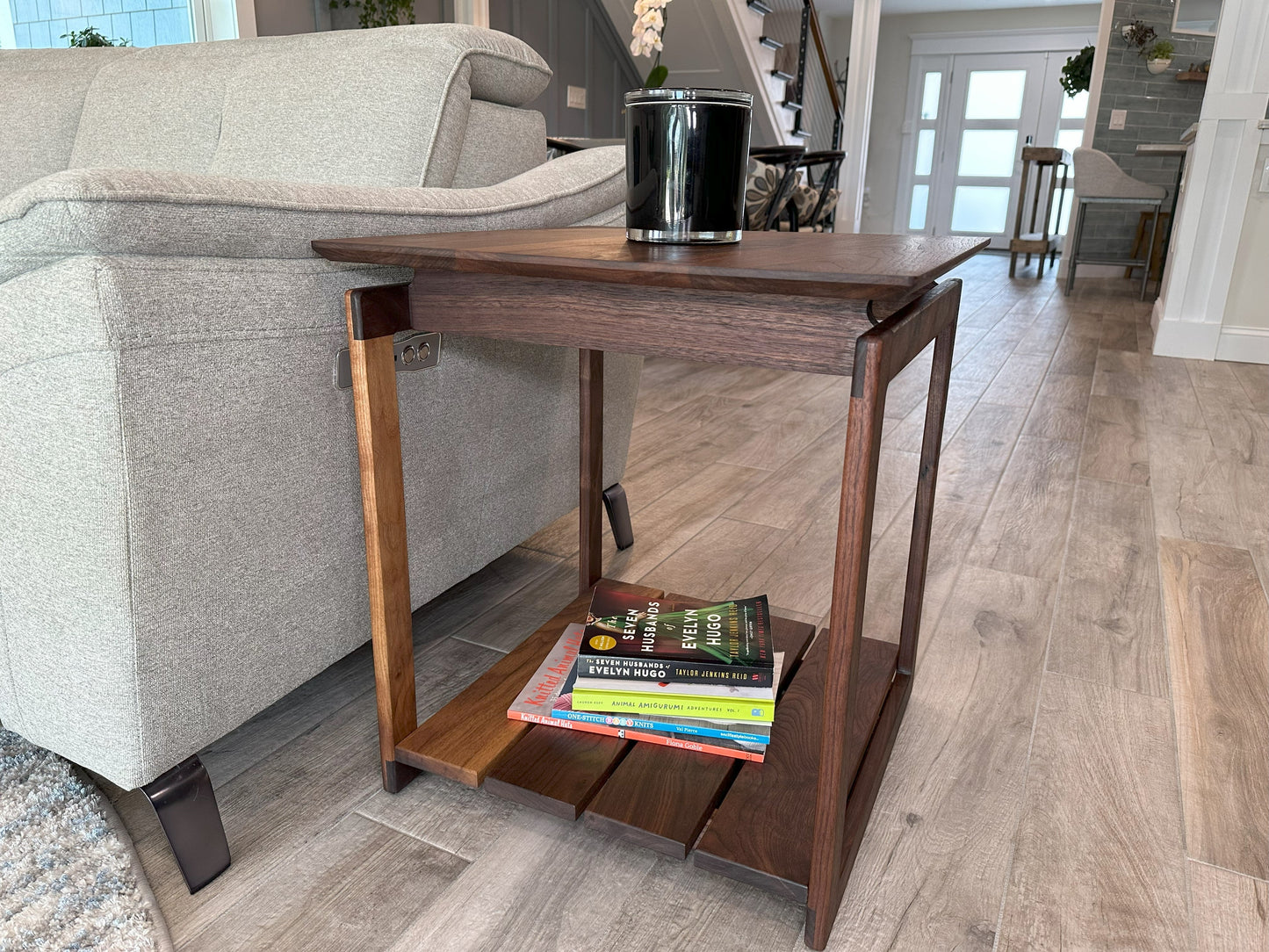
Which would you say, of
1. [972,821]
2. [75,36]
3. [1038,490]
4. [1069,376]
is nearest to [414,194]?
[972,821]

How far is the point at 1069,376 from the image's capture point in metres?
3.03

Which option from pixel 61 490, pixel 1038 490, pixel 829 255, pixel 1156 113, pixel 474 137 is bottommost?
pixel 1038 490

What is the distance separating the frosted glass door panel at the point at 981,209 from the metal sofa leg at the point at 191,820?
358 inches

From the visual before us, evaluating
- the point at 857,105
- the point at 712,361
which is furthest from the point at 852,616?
the point at 857,105

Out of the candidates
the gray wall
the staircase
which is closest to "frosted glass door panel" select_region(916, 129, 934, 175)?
the staircase

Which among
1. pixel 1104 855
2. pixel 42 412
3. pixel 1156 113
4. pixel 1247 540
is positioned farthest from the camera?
pixel 1156 113

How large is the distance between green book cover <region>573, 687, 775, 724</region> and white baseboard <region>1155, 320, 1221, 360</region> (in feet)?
10.6

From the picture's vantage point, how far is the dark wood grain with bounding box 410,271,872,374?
63 centimetres

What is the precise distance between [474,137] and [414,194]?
378 millimetres

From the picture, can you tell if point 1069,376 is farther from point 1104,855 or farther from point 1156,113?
point 1156,113

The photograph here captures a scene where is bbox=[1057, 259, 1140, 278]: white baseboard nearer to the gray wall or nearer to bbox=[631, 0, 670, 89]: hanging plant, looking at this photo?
the gray wall

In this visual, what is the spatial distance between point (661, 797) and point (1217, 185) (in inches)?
133

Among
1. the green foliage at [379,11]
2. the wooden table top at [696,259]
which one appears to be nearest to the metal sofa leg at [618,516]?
the wooden table top at [696,259]

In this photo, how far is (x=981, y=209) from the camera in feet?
28.9
